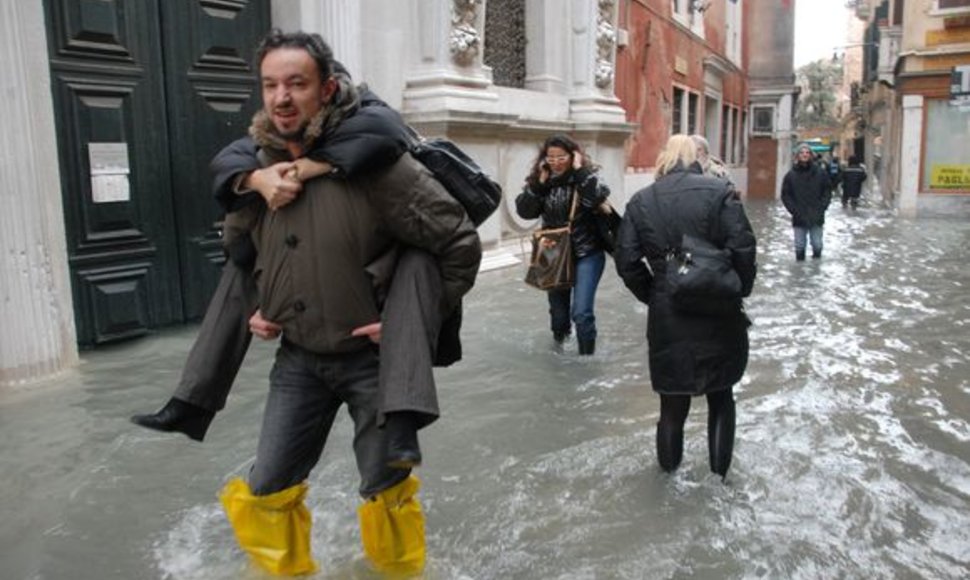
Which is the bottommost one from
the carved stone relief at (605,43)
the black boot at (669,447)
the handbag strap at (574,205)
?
the black boot at (669,447)

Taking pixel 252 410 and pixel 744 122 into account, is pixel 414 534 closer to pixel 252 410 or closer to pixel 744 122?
pixel 252 410

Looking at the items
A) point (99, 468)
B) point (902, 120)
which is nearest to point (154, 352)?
point (99, 468)

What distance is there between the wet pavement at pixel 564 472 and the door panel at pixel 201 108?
0.88m

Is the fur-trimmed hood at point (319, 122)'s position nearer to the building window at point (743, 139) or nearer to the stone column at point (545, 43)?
the stone column at point (545, 43)

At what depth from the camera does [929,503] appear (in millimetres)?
3902

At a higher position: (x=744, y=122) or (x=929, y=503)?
(x=744, y=122)

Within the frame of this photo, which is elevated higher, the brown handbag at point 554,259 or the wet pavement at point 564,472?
the brown handbag at point 554,259

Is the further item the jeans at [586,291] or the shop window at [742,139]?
the shop window at [742,139]

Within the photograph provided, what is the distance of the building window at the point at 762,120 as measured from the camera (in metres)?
33.7

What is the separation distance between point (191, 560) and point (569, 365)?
3.40 meters

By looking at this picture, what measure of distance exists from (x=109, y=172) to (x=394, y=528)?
4345 mm

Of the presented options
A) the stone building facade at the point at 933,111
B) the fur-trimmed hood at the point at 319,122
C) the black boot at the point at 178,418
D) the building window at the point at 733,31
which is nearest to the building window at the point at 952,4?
the stone building facade at the point at 933,111

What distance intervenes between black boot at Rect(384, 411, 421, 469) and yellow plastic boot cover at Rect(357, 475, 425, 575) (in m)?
0.37

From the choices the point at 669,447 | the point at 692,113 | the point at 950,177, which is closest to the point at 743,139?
the point at 692,113
